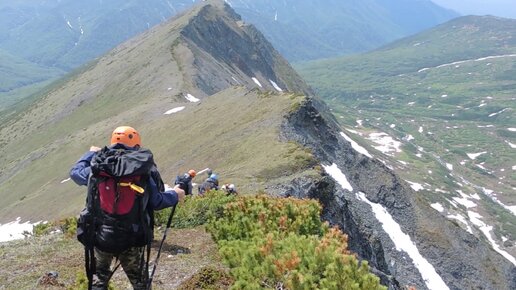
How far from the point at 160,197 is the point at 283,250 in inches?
234

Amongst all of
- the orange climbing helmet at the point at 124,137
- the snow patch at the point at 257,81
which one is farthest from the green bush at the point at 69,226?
the snow patch at the point at 257,81

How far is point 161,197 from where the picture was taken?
32.4 ft

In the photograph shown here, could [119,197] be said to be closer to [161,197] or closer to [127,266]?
[161,197]

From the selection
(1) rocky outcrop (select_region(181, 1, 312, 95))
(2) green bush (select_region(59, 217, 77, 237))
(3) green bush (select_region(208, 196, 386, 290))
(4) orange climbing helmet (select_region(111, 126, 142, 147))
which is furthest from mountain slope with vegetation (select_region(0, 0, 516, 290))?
(2) green bush (select_region(59, 217, 77, 237))

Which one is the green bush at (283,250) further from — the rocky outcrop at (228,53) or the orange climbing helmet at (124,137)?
the rocky outcrop at (228,53)

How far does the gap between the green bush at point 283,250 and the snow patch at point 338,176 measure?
30.9m

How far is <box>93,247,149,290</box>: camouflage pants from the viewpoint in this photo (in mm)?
10141

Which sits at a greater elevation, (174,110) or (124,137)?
(124,137)

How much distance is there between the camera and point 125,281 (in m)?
15.3

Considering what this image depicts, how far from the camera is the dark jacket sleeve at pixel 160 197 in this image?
9719 mm

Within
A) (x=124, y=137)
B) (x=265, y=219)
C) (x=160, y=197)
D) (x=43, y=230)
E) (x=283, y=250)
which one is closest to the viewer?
(x=124, y=137)

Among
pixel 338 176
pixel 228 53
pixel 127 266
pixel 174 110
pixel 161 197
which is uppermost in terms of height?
pixel 161 197

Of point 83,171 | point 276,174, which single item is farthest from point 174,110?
point 83,171

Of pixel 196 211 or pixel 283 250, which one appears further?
pixel 196 211
